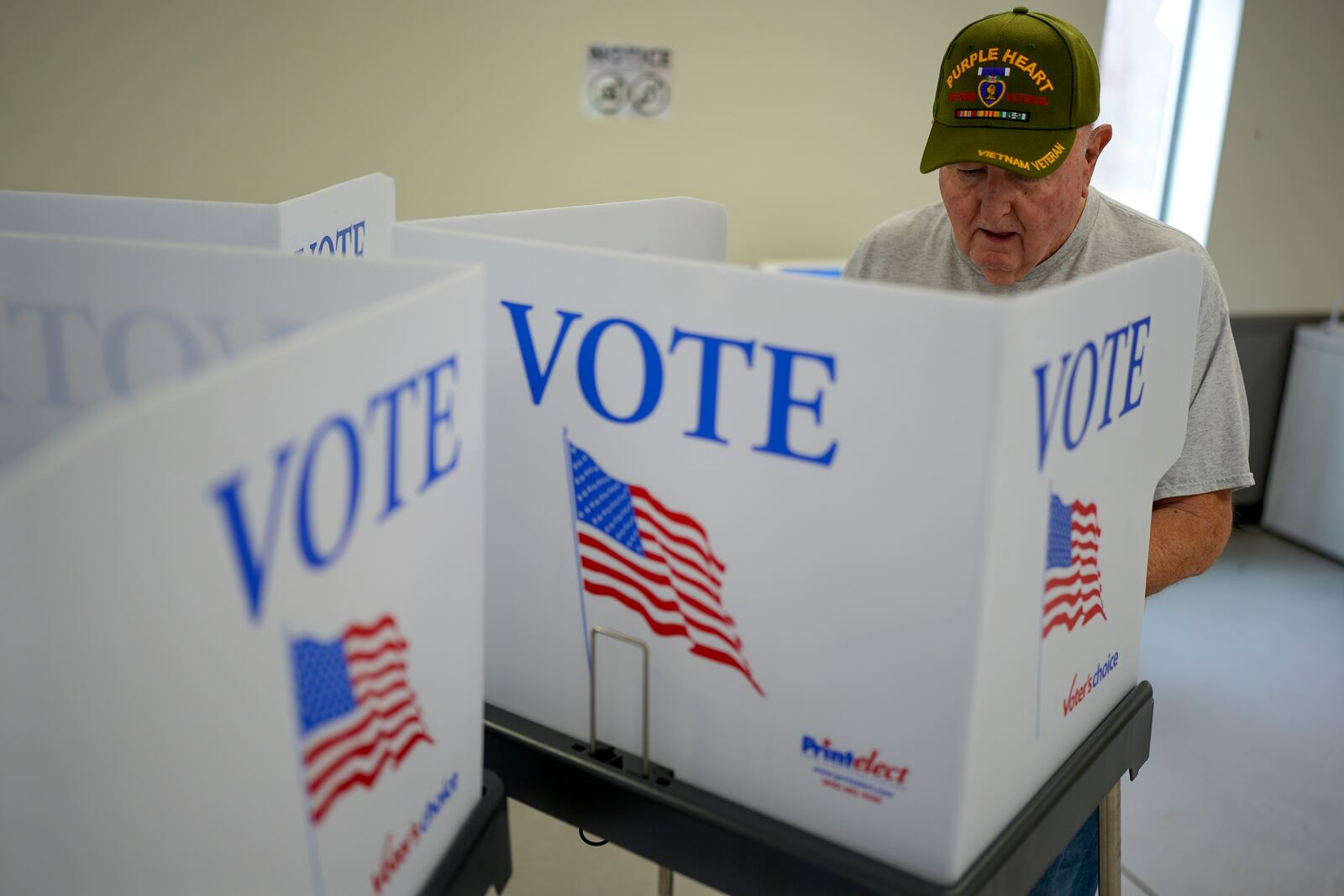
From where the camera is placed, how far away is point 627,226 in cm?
115

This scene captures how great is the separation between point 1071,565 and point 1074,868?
78 cm

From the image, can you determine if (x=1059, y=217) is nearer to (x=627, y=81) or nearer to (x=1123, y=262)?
(x=1123, y=262)

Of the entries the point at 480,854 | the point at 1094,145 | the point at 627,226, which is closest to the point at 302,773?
the point at 480,854

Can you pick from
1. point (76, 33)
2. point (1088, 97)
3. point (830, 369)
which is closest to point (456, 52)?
point (76, 33)

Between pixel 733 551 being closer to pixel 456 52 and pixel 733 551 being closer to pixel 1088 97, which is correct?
pixel 1088 97

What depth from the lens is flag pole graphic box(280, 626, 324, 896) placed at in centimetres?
48

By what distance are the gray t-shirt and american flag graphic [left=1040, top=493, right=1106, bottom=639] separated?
457mm

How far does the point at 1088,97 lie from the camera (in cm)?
120

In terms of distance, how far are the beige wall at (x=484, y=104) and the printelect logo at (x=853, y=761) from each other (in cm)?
225

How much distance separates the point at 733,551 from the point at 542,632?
0.61 ft

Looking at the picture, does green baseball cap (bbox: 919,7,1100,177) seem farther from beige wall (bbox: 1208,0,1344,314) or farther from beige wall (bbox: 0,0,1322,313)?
beige wall (bbox: 1208,0,1344,314)

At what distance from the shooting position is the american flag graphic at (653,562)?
0.70m

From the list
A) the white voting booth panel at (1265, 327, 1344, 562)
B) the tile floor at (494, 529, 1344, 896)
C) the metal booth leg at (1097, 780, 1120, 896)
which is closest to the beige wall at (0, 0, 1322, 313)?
the white voting booth panel at (1265, 327, 1344, 562)

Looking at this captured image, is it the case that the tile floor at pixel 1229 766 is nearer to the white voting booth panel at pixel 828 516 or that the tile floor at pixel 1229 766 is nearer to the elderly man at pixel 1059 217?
the elderly man at pixel 1059 217
